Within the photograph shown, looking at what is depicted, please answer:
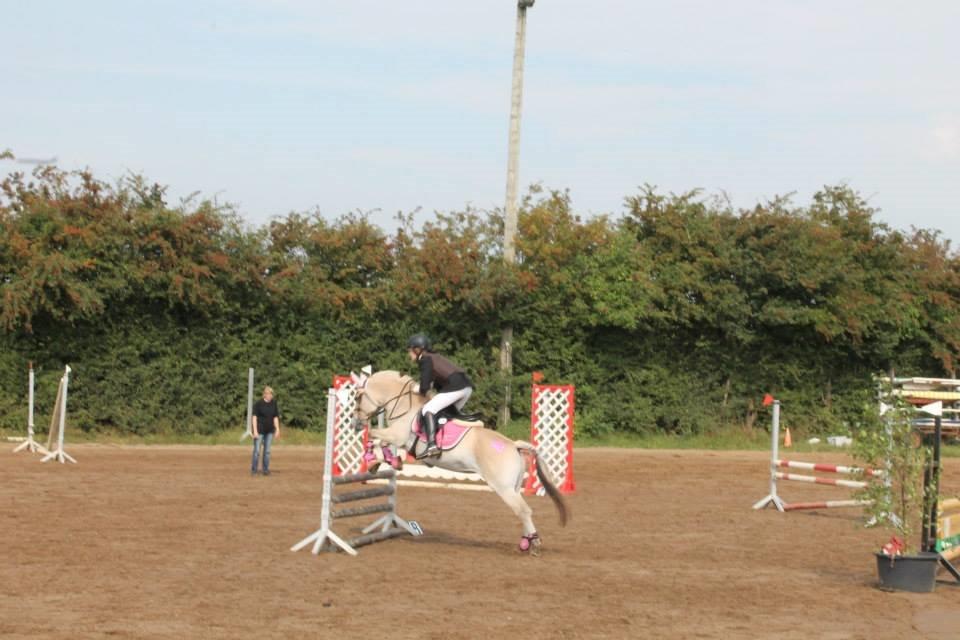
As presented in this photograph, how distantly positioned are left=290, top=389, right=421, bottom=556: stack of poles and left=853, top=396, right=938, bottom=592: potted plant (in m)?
4.64

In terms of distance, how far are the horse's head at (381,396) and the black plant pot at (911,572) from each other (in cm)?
471

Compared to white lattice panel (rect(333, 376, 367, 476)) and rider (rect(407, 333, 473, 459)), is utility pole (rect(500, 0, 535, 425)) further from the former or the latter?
rider (rect(407, 333, 473, 459))

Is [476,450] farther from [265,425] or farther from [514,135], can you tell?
[514,135]

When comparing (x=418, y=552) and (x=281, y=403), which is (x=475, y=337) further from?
(x=418, y=552)

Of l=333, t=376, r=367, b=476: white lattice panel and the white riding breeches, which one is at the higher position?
the white riding breeches

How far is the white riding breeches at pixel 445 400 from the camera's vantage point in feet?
36.8

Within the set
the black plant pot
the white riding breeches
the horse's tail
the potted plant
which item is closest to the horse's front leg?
the white riding breeches

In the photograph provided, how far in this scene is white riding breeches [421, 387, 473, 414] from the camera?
11.2 m

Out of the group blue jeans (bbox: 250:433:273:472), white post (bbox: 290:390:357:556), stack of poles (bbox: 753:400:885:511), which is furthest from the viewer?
blue jeans (bbox: 250:433:273:472)

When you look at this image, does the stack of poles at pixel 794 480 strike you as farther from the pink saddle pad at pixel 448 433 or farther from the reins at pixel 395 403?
the reins at pixel 395 403

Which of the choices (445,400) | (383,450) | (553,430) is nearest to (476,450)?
(445,400)

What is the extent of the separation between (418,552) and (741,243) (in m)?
19.4

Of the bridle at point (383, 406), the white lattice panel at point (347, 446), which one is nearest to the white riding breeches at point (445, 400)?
the bridle at point (383, 406)

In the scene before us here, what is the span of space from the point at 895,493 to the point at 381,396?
4957 millimetres
